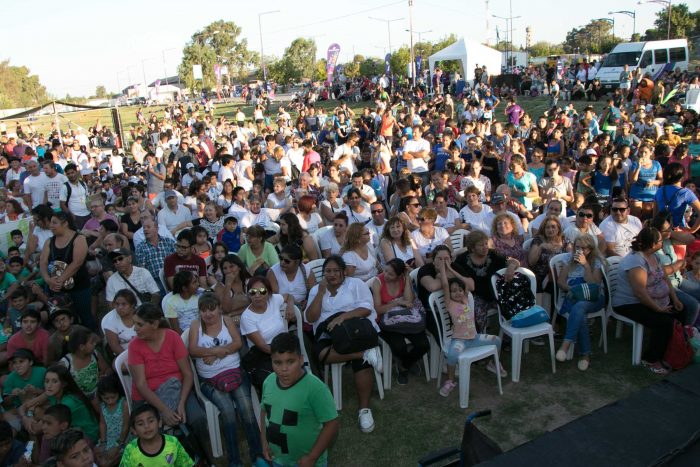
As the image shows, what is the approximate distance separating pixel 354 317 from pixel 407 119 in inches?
361

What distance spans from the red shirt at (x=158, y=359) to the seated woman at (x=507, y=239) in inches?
122

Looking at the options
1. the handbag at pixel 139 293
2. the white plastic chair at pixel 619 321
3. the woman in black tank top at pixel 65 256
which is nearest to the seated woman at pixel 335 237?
the handbag at pixel 139 293

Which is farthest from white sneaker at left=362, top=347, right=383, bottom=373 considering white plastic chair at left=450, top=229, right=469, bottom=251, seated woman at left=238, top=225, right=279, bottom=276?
white plastic chair at left=450, top=229, right=469, bottom=251

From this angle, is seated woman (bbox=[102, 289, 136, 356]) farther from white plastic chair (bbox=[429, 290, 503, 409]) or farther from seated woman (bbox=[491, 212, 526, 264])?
seated woman (bbox=[491, 212, 526, 264])

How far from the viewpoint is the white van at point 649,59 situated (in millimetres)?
21734

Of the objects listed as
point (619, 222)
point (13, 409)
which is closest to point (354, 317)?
point (13, 409)

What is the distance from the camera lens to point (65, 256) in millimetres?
5340

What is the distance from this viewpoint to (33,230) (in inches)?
252

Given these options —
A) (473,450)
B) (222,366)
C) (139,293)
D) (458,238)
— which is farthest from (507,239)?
(139,293)

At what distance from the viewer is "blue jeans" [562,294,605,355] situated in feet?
15.6

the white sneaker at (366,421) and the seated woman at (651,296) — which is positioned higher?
the seated woman at (651,296)

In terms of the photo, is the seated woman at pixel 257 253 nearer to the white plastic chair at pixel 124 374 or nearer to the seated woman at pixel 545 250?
the white plastic chair at pixel 124 374

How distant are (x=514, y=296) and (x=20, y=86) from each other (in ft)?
307

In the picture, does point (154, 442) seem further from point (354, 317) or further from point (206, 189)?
point (206, 189)
